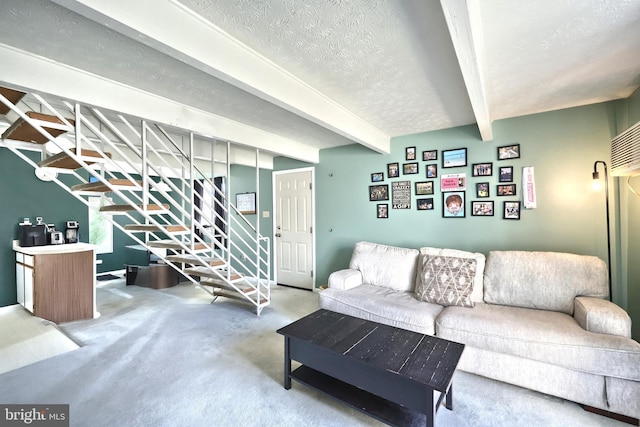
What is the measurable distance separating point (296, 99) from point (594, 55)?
2.06 m

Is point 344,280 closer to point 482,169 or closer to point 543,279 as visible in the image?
point 543,279

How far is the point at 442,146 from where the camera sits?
3402mm

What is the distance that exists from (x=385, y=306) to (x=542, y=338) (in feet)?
3.82

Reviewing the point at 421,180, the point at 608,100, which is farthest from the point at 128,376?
the point at 608,100

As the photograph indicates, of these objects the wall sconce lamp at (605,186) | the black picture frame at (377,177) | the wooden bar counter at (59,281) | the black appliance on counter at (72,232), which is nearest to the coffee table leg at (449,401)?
the wall sconce lamp at (605,186)

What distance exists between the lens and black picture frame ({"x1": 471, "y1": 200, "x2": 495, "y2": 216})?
122 inches

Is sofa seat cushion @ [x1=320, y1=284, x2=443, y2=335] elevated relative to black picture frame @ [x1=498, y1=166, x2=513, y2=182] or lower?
Result: lower

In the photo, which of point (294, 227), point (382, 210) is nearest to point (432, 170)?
point (382, 210)

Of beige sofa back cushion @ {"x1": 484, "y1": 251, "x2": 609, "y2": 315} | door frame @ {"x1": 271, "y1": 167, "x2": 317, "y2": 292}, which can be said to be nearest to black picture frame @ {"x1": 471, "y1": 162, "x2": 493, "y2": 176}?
beige sofa back cushion @ {"x1": 484, "y1": 251, "x2": 609, "y2": 315}

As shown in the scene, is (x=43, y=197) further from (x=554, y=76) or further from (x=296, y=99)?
(x=554, y=76)

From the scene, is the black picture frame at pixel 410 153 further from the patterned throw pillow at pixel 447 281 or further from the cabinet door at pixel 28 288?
the cabinet door at pixel 28 288

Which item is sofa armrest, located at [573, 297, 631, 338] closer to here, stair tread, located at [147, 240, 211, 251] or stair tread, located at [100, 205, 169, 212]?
stair tread, located at [147, 240, 211, 251]

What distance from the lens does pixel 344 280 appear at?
3121 millimetres

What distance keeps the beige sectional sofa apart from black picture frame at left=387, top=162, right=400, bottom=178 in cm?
105
